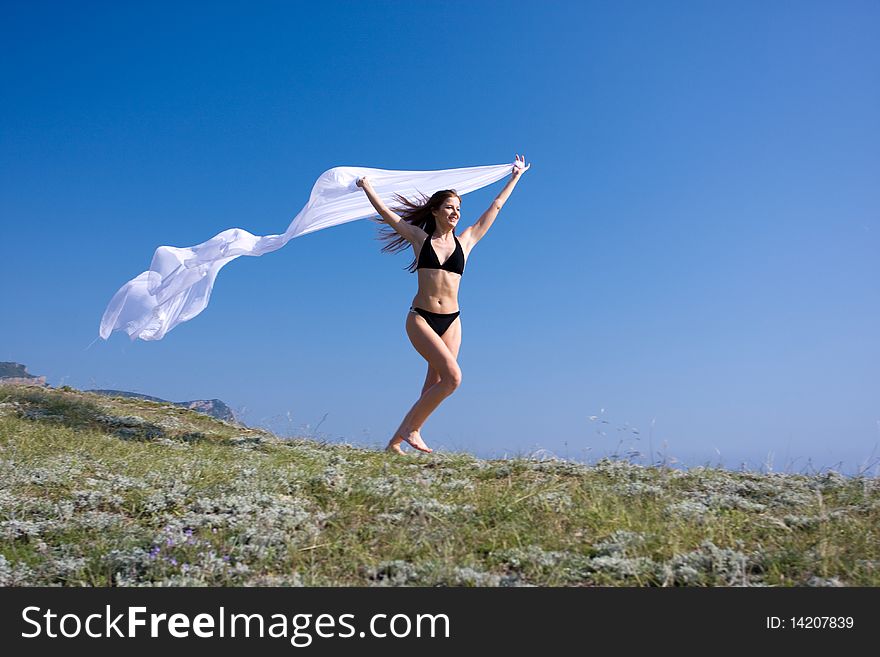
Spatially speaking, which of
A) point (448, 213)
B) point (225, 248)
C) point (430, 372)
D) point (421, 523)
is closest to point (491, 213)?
point (448, 213)

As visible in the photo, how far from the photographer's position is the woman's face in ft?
34.5

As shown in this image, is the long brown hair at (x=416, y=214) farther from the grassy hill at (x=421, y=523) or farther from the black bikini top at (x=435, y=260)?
the grassy hill at (x=421, y=523)

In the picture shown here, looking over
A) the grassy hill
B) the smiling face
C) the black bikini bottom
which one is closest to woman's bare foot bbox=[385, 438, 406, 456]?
the grassy hill

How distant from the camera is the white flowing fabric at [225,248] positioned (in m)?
12.1

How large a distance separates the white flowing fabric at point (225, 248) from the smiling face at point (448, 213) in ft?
4.50

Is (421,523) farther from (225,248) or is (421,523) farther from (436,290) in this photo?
(225,248)

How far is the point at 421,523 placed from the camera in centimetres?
602

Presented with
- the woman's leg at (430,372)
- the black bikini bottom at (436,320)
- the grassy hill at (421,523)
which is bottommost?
the grassy hill at (421,523)

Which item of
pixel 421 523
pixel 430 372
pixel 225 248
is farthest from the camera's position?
pixel 225 248

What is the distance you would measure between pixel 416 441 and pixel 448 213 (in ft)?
10.6

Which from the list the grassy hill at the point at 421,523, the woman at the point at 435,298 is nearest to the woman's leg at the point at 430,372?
the woman at the point at 435,298

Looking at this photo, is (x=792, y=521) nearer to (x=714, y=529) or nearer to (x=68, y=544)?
(x=714, y=529)

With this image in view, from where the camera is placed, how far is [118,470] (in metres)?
8.52
